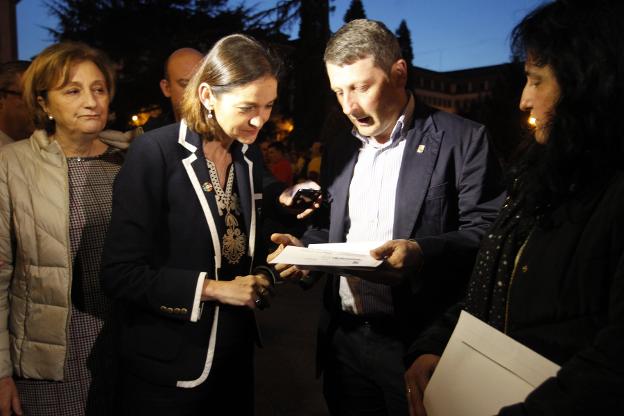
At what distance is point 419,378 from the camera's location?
1630mm

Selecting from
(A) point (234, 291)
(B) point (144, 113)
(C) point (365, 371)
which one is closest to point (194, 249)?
(A) point (234, 291)

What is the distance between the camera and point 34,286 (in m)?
2.43

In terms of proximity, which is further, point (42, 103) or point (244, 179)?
point (42, 103)

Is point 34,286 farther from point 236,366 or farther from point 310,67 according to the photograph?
point 310,67

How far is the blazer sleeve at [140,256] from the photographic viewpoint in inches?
73.9

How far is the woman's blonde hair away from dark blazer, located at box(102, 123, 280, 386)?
0.07 m

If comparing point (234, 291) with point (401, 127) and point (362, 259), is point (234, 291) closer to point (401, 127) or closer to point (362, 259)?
Result: point (362, 259)

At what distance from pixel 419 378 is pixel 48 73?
7.47 ft

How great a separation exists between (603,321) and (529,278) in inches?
7.7

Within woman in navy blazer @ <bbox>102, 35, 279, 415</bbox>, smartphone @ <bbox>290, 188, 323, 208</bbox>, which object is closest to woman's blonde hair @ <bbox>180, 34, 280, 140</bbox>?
woman in navy blazer @ <bbox>102, 35, 279, 415</bbox>

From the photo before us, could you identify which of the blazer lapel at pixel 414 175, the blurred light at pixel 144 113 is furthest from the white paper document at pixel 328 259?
the blurred light at pixel 144 113

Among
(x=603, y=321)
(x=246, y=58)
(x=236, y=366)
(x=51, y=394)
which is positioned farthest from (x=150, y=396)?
(x=603, y=321)

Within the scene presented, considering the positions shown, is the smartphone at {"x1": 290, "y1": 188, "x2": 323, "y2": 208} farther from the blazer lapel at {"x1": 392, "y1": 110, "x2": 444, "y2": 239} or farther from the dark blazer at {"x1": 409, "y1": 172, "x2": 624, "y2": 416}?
the dark blazer at {"x1": 409, "y1": 172, "x2": 624, "y2": 416}

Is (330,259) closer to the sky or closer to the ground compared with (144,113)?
closer to the ground
